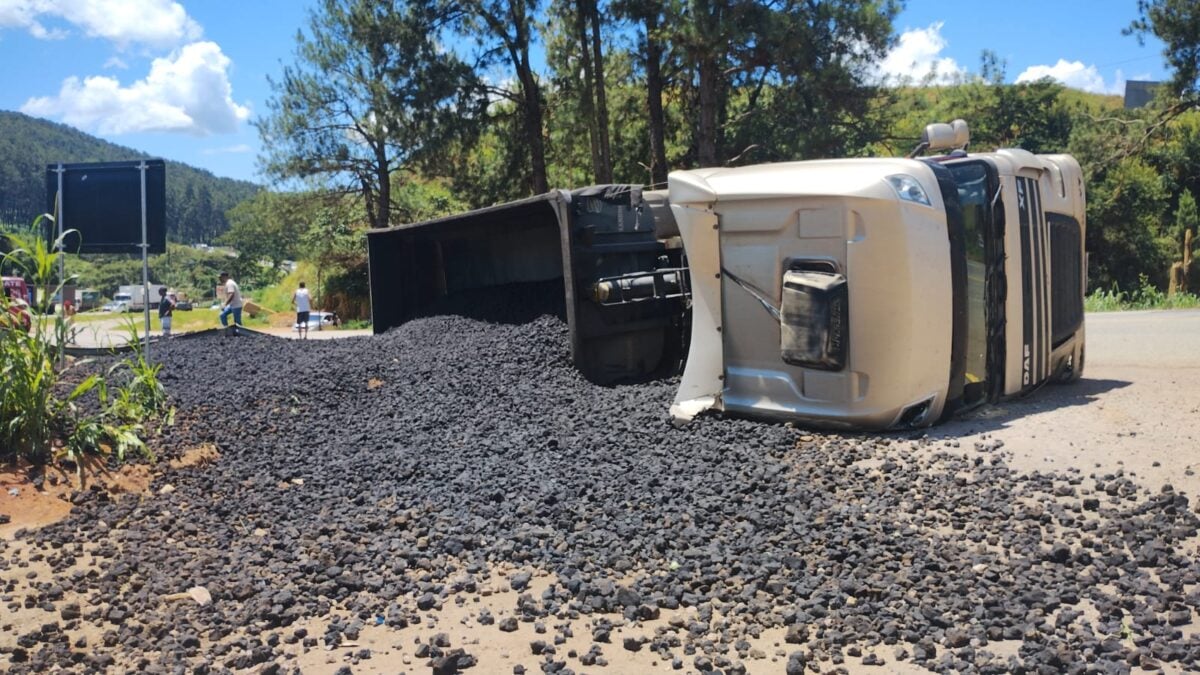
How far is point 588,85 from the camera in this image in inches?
786

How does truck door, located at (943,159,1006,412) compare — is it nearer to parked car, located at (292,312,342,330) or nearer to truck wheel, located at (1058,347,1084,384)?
truck wheel, located at (1058,347,1084,384)

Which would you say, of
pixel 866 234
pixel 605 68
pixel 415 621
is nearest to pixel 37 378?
pixel 415 621

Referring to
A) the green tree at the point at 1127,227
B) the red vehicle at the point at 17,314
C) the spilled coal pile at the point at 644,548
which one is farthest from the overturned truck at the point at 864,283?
the green tree at the point at 1127,227

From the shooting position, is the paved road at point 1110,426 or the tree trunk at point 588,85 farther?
the tree trunk at point 588,85

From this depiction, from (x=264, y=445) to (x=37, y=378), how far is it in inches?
57.1

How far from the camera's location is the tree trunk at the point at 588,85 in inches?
768

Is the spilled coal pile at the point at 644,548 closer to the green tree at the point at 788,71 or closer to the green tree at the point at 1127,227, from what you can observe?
the green tree at the point at 788,71

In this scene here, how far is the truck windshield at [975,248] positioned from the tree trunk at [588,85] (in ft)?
47.5

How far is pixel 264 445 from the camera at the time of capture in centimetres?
623

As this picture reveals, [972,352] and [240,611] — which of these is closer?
[240,611]

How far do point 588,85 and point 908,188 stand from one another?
50.5 ft

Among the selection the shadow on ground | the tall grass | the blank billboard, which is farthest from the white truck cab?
the tall grass

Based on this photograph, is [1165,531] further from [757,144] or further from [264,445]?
[757,144]

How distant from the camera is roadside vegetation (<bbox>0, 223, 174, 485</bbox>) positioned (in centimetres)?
528
